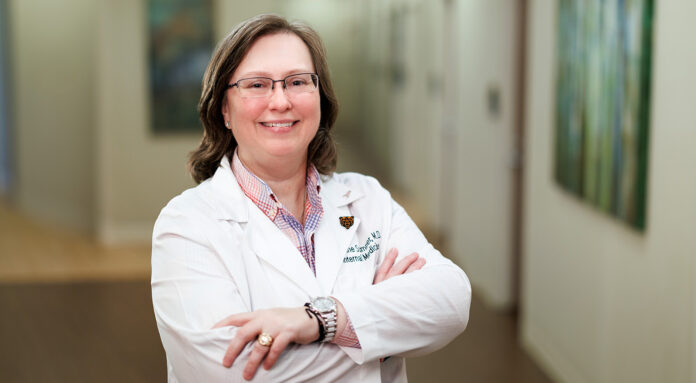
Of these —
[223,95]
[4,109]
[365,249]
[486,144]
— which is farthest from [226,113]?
Answer: [4,109]

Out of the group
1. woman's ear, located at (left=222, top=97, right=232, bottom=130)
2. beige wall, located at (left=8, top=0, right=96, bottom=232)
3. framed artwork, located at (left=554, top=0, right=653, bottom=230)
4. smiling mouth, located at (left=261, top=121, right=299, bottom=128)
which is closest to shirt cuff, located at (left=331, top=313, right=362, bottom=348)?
smiling mouth, located at (left=261, top=121, right=299, bottom=128)

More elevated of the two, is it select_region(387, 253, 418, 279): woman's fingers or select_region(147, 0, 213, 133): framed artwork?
select_region(147, 0, 213, 133): framed artwork

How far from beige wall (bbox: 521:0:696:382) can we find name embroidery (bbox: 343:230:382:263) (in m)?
1.55

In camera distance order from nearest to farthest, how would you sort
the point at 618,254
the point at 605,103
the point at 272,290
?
the point at 272,290, the point at 618,254, the point at 605,103

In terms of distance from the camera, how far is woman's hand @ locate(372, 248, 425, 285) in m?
2.12

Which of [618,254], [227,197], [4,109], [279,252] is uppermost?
[227,197]

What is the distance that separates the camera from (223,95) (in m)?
2.10

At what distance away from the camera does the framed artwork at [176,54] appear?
8.29 meters

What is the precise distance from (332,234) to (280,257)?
0.18 m

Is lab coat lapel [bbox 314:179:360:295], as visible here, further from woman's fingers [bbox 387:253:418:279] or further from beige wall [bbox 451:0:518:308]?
beige wall [bbox 451:0:518:308]

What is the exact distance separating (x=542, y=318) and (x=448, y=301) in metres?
3.29

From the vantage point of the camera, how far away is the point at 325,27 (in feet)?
57.9

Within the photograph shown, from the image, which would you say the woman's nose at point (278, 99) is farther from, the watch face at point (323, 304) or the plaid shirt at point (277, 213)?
the watch face at point (323, 304)

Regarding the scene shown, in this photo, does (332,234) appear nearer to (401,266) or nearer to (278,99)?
(401,266)
